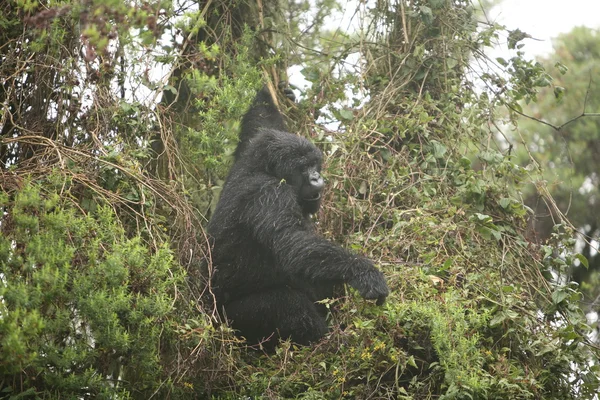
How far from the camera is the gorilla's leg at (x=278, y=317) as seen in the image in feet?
18.7

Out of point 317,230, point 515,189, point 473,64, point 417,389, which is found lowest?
point 417,389

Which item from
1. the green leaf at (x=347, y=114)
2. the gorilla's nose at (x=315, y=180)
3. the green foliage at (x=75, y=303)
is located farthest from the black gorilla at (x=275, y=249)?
the green foliage at (x=75, y=303)

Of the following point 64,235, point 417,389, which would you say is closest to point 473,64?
→ point 417,389

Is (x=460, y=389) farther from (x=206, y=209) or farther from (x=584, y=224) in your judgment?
(x=584, y=224)

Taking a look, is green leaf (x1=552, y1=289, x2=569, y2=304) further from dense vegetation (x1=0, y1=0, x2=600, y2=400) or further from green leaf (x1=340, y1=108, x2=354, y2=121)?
green leaf (x1=340, y1=108, x2=354, y2=121)

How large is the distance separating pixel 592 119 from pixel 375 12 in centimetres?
490

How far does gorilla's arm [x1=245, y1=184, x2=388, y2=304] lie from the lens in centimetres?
521

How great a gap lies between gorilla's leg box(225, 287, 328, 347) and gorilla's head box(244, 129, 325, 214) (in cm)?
74

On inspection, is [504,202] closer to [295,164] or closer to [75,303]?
[295,164]

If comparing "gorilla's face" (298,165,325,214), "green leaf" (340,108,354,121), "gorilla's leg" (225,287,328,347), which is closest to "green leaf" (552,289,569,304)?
"gorilla's leg" (225,287,328,347)

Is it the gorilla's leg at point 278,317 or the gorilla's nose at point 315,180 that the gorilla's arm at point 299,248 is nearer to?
the gorilla's nose at point 315,180

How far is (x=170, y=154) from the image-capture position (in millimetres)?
6465

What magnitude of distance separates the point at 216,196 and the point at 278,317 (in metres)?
1.73

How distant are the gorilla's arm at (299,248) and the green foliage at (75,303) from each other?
3.25 ft
